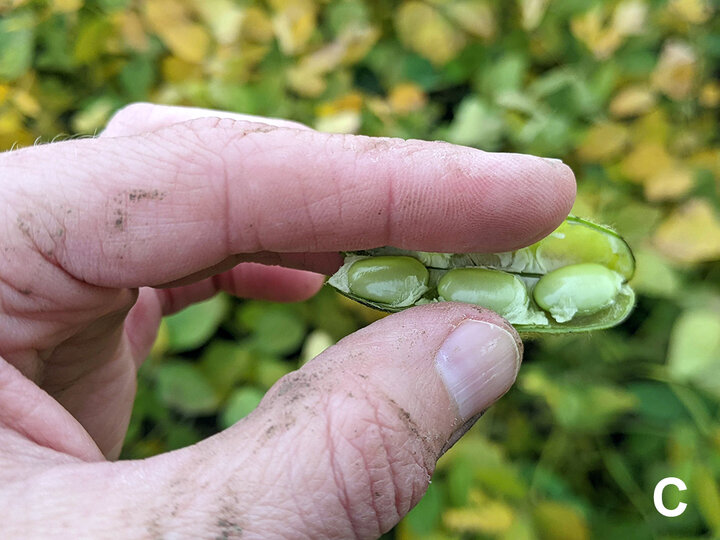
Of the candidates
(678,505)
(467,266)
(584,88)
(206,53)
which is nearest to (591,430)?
(678,505)

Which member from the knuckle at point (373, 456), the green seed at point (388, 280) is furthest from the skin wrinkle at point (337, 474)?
the green seed at point (388, 280)

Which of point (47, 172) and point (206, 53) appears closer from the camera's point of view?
point (47, 172)

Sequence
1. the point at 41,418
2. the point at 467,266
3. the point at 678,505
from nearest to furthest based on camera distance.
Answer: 1. the point at 41,418
2. the point at 467,266
3. the point at 678,505

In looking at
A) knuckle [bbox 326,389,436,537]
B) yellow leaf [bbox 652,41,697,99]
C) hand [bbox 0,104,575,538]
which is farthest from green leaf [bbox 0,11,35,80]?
yellow leaf [bbox 652,41,697,99]

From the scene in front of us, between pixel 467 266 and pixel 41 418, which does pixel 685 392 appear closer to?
pixel 467 266

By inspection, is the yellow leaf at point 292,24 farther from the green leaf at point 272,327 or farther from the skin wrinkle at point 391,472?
the skin wrinkle at point 391,472

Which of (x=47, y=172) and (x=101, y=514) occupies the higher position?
(x=47, y=172)
